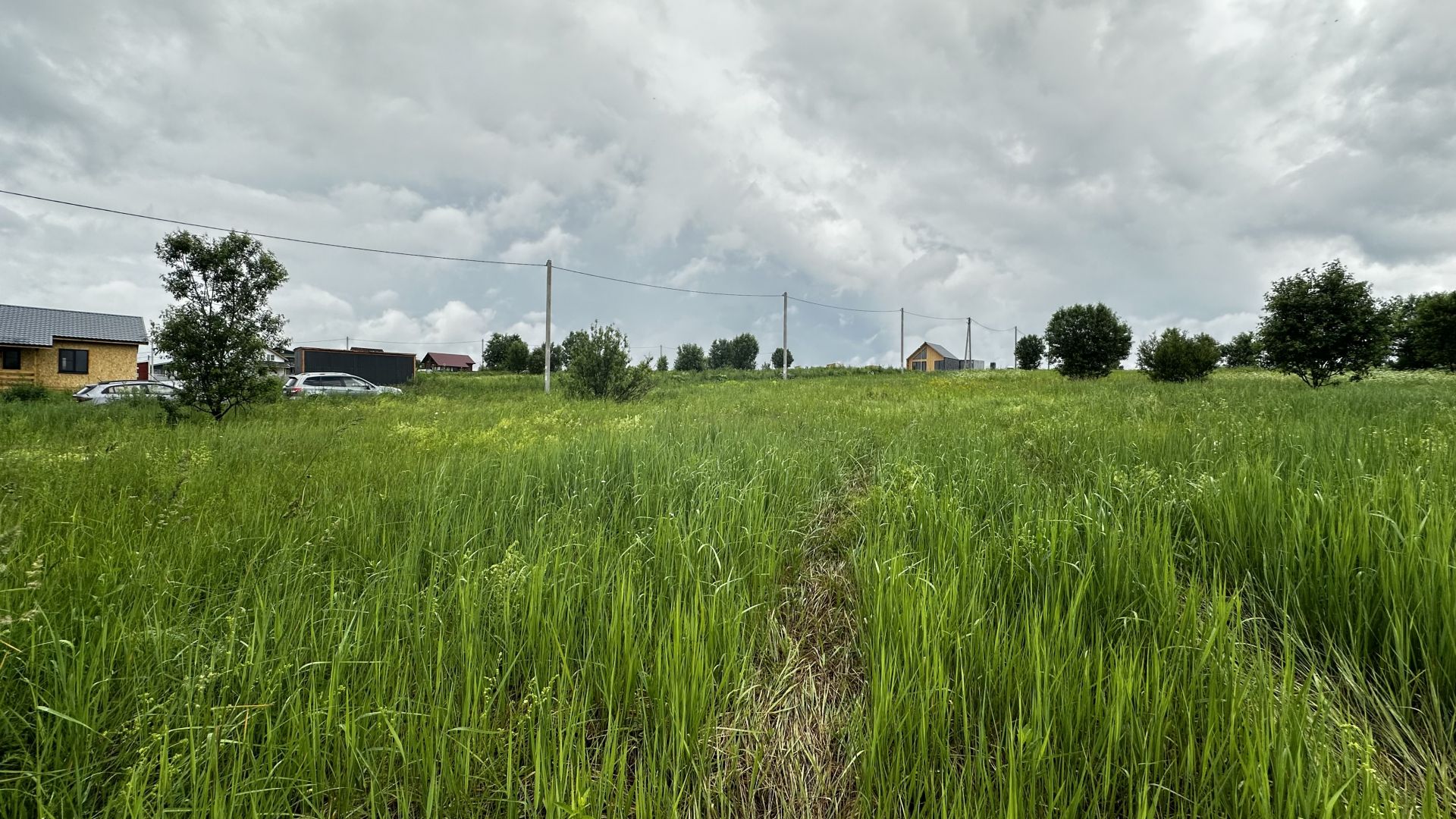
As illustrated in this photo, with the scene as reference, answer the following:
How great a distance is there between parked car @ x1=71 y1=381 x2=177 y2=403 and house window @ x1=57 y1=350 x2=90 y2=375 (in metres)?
14.3

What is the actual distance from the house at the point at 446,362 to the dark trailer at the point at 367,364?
5518cm

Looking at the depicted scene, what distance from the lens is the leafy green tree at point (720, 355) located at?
75.8 meters

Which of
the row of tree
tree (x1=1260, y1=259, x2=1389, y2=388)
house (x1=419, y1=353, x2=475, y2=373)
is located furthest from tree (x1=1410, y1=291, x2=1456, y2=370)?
house (x1=419, y1=353, x2=475, y2=373)

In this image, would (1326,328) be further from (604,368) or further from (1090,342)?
(604,368)

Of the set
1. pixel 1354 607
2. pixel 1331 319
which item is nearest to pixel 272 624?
pixel 1354 607

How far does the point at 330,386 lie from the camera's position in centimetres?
2220

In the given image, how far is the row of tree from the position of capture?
14984 millimetres

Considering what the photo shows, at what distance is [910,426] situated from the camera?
6562mm

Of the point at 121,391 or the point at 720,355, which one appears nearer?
the point at 121,391

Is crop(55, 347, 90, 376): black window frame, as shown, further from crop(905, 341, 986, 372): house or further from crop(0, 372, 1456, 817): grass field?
crop(905, 341, 986, 372): house

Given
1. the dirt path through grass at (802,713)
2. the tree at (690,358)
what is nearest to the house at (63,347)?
the dirt path through grass at (802,713)

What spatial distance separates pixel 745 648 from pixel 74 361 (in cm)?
4624

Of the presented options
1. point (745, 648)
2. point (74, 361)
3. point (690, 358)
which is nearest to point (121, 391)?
point (74, 361)

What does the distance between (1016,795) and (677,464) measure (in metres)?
3.32
